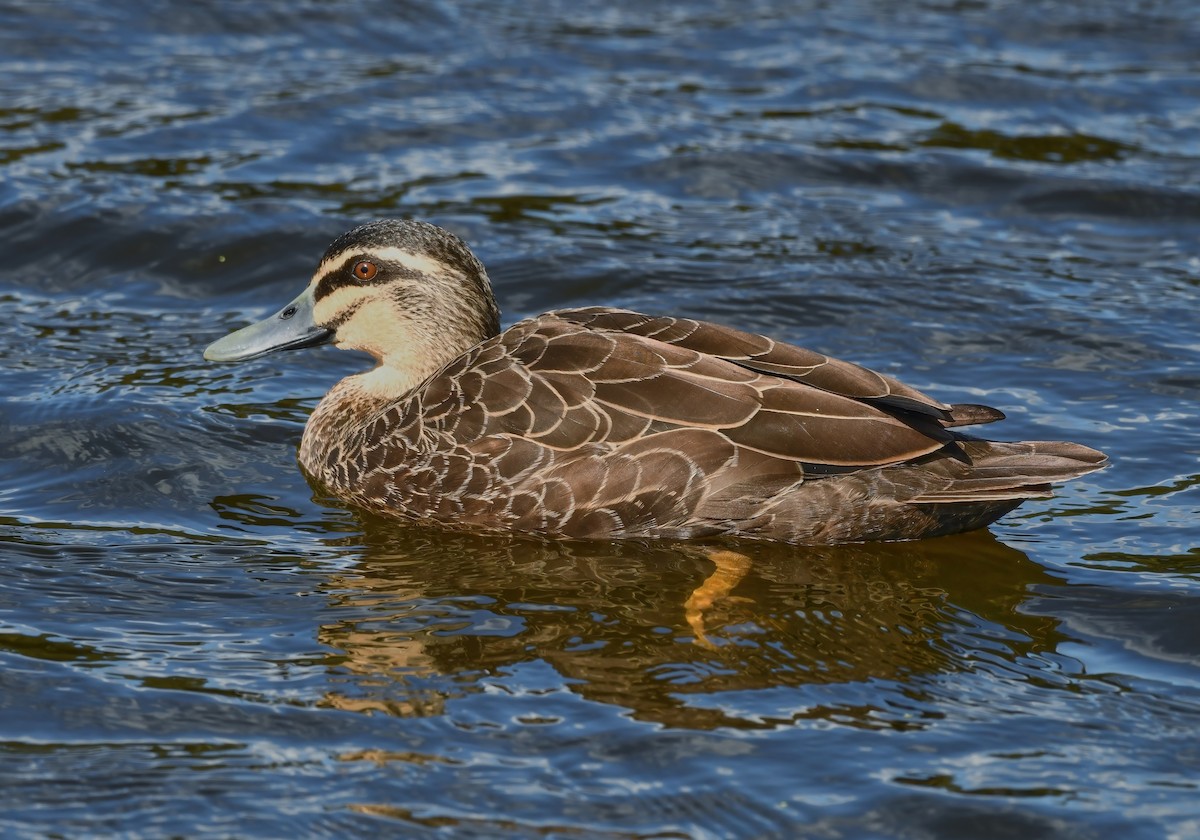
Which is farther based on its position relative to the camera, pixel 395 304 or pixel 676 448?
pixel 395 304

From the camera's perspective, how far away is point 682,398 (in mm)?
7891

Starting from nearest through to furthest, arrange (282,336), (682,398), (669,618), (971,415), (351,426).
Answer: (669,618) < (682,398) < (971,415) < (351,426) < (282,336)

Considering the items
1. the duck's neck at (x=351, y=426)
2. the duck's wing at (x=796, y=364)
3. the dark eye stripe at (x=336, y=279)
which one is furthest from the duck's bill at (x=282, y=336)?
the duck's wing at (x=796, y=364)

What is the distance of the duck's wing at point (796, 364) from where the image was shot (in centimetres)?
784

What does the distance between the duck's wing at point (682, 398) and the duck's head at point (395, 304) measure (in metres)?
0.74

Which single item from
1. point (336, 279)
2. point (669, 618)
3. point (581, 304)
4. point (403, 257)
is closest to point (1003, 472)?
point (669, 618)

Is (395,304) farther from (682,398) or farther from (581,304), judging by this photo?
(581,304)

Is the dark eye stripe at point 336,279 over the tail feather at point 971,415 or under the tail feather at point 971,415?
over

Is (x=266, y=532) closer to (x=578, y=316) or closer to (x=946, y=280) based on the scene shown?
(x=578, y=316)

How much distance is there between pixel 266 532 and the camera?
842cm

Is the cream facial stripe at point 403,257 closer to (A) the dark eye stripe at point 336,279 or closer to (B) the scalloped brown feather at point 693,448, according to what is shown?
(A) the dark eye stripe at point 336,279

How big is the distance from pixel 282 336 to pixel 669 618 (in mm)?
3021

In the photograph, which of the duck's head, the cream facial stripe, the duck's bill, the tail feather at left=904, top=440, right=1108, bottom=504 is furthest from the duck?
the duck's bill

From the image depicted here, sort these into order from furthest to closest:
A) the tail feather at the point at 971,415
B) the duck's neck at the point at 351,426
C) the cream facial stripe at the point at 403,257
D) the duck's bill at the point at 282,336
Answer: the duck's bill at the point at 282,336 → the cream facial stripe at the point at 403,257 → the duck's neck at the point at 351,426 → the tail feather at the point at 971,415
